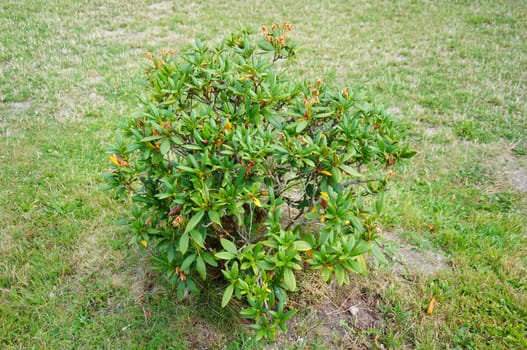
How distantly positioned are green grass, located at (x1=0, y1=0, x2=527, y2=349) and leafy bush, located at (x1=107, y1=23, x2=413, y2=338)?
65 centimetres

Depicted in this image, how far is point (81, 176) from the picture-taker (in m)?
4.40

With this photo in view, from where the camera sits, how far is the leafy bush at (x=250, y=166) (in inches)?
92.2

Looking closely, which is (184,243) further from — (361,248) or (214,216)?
(361,248)

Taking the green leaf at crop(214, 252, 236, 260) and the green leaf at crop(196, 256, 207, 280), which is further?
the green leaf at crop(196, 256, 207, 280)

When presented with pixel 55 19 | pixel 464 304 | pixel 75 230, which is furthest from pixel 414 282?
pixel 55 19

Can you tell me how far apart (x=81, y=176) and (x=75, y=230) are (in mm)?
833

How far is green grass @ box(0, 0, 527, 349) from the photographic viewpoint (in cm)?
293

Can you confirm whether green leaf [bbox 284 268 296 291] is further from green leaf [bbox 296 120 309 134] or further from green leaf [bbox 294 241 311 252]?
green leaf [bbox 296 120 309 134]

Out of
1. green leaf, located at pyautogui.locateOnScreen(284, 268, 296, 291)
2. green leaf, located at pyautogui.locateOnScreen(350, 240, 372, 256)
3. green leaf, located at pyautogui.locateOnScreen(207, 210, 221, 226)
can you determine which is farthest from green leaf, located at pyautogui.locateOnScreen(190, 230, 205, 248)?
green leaf, located at pyautogui.locateOnScreen(350, 240, 372, 256)

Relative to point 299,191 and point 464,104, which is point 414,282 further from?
point 464,104

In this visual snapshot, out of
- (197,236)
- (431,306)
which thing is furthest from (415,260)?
(197,236)

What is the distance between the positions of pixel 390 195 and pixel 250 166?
216 centimetres

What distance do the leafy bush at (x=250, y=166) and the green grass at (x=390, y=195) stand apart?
65cm

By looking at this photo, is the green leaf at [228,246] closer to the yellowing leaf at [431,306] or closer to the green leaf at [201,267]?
the green leaf at [201,267]
